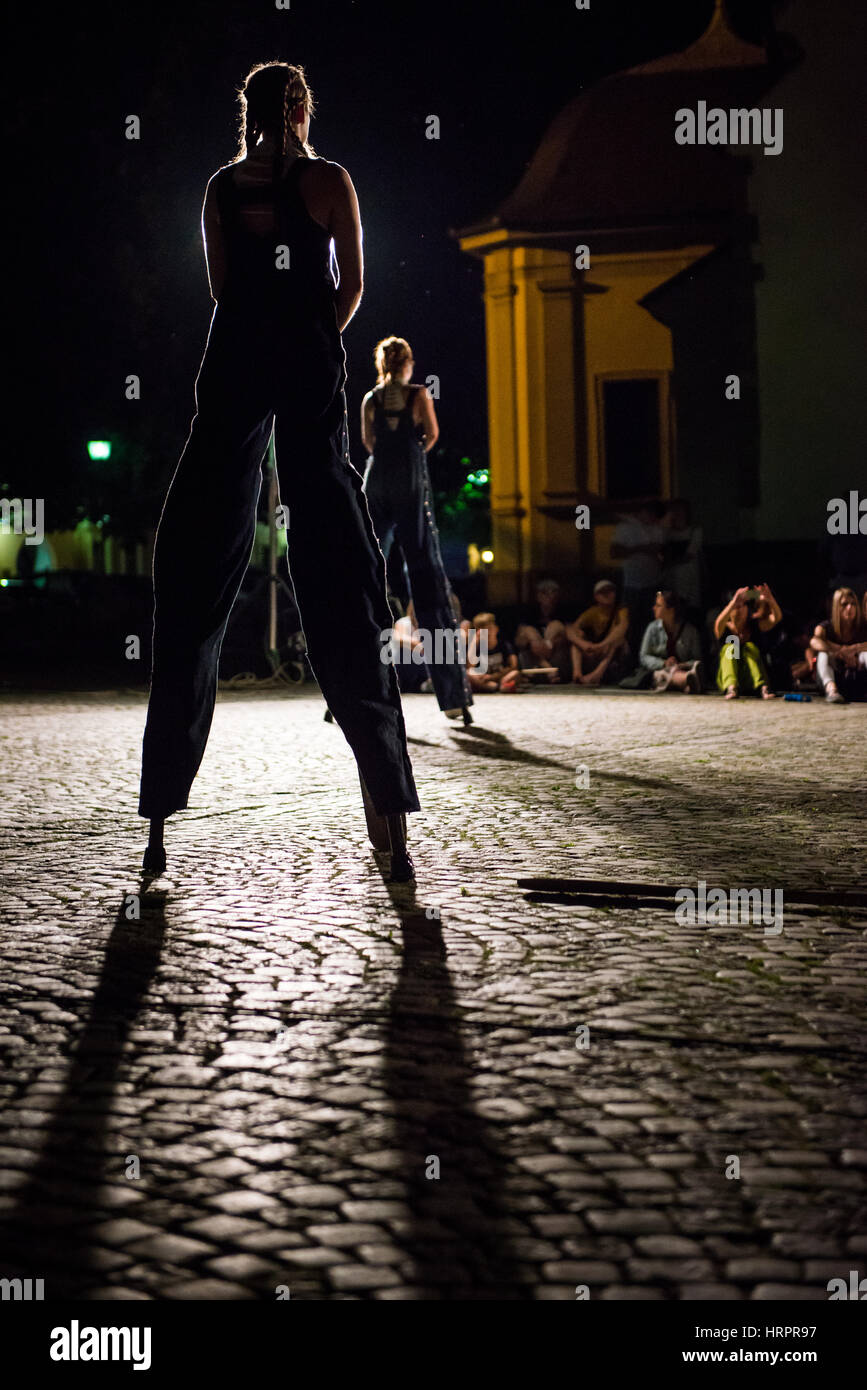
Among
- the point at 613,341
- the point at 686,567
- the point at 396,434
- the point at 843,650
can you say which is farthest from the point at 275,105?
the point at 613,341

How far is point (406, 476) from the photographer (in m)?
10.9

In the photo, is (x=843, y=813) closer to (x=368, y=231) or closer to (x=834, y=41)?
(x=834, y=41)

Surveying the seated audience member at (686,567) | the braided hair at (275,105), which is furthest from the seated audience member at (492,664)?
the braided hair at (275,105)

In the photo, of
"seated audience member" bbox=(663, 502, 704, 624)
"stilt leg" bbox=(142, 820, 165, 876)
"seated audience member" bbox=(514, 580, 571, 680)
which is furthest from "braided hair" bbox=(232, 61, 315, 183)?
"seated audience member" bbox=(514, 580, 571, 680)

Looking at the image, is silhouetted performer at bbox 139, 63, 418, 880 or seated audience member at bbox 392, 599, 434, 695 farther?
seated audience member at bbox 392, 599, 434, 695

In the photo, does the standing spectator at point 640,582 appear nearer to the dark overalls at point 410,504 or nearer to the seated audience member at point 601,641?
the seated audience member at point 601,641

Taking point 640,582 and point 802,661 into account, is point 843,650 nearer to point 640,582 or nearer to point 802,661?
point 802,661

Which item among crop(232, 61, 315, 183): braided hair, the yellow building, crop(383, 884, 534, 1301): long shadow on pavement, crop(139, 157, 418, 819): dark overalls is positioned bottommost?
crop(383, 884, 534, 1301): long shadow on pavement

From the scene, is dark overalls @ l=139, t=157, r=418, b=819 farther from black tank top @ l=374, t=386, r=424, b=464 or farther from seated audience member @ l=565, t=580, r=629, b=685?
seated audience member @ l=565, t=580, r=629, b=685

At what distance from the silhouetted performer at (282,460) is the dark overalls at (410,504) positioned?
554cm

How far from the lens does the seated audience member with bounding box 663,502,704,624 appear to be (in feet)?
59.3

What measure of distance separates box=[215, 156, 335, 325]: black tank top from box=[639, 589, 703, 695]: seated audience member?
38.3ft

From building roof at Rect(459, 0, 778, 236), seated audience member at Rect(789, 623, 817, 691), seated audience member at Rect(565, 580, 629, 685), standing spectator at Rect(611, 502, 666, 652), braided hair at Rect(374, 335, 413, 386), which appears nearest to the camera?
braided hair at Rect(374, 335, 413, 386)

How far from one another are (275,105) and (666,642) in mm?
12088
